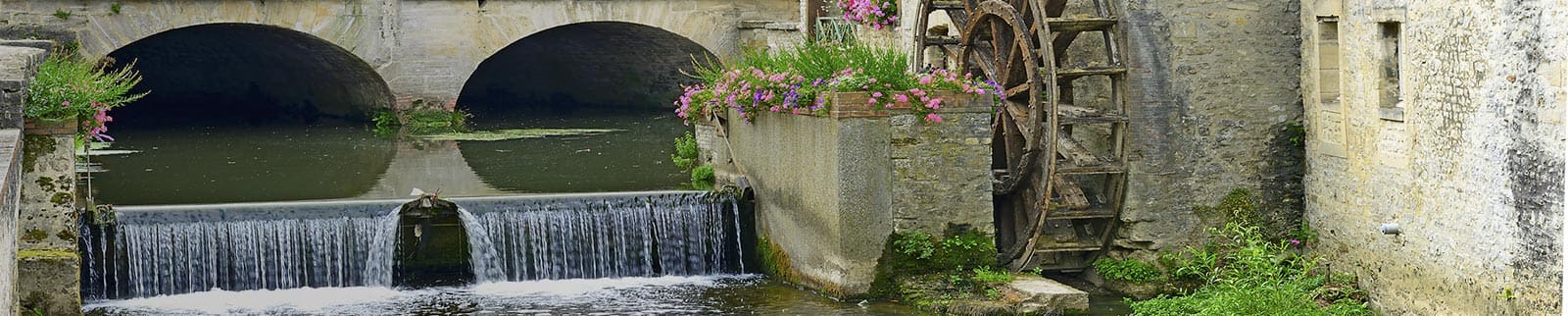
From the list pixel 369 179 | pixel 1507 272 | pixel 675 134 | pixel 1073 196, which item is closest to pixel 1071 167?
pixel 1073 196

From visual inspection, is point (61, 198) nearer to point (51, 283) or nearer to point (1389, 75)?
point (51, 283)

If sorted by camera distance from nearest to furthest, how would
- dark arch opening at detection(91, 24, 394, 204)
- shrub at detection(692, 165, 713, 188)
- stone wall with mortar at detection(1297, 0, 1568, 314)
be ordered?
stone wall with mortar at detection(1297, 0, 1568, 314)
shrub at detection(692, 165, 713, 188)
dark arch opening at detection(91, 24, 394, 204)

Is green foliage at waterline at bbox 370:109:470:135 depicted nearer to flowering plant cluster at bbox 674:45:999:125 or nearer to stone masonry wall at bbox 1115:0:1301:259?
flowering plant cluster at bbox 674:45:999:125

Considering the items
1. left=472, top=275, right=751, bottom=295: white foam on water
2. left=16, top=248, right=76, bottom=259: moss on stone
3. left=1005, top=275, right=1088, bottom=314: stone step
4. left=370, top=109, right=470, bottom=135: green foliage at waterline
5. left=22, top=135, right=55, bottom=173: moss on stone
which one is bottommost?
left=1005, top=275, right=1088, bottom=314: stone step

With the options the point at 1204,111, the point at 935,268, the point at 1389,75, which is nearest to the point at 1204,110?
the point at 1204,111

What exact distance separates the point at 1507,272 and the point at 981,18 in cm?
425

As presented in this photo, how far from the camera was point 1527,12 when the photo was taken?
7391 millimetres

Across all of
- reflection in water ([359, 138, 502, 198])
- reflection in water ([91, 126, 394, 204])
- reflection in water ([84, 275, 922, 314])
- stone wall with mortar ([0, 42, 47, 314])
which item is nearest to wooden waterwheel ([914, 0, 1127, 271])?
reflection in water ([84, 275, 922, 314])

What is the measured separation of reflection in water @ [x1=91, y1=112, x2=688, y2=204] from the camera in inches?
559

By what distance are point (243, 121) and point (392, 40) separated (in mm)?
2971

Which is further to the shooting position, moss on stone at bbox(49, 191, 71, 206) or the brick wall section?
the brick wall section

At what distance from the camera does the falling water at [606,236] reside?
10.9 metres

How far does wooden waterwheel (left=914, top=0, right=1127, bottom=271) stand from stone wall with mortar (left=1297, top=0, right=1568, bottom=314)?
1.05m

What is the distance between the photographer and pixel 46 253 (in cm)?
912
